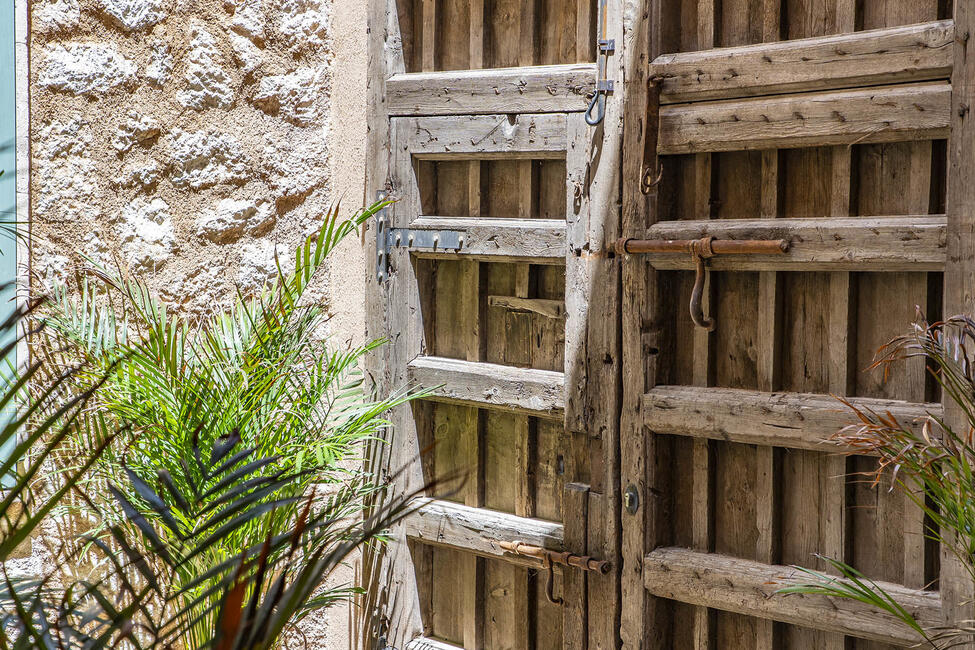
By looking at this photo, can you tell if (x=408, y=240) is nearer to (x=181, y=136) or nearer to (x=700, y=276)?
(x=181, y=136)

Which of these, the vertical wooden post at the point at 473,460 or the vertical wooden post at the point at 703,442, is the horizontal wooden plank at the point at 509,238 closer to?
the vertical wooden post at the point at 473,460

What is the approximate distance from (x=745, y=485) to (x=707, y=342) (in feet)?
1.16

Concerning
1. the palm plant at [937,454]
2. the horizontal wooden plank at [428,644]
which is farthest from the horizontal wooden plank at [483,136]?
the horizontal wooden plank at [428,644]

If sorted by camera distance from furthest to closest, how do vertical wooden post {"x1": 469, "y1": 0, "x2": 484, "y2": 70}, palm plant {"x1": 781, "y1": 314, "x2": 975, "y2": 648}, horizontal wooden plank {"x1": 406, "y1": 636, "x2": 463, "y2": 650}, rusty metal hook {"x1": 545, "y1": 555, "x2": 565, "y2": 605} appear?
horizontal wooden plank {"x1": 406, "y1": 636, "x2": 463, "y2": 650} < vertical wooden post {"x1": 469, "y1": 0, "x2": 484, "y2": 70} < rusty metal hook {"x1": 545, "y1": 555, "x2": 565, "y2": 605} < palm plant {"x1": 781, "y1": 314, "x2": 975, "y2": 648}

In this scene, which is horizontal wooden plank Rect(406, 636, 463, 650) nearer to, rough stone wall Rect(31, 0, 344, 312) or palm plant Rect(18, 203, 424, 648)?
palm plant Rect(18, 203, 424, 648)

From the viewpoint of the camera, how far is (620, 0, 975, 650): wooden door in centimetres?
184

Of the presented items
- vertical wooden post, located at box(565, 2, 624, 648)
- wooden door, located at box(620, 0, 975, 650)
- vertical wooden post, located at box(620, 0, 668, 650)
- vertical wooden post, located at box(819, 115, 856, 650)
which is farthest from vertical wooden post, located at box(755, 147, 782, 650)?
vertical wooden post, located at box(565, 2, 624, 648)

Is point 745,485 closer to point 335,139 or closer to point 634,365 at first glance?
point 634,365

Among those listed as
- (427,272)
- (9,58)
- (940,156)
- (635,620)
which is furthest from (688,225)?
(9,58)

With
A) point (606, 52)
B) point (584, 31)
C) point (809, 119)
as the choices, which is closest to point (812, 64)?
point (809, 119)

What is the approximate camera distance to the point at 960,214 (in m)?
1.77

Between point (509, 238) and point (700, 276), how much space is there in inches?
22.3

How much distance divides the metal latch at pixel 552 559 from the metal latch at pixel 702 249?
68 centimetres

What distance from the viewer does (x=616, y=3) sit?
2.21 meters
